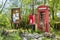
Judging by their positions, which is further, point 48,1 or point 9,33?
point 48,1

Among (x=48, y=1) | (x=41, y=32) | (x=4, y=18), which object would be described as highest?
(x=48, y=1)

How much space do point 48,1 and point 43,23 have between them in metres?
0.39

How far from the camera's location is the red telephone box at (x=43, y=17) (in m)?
2.57

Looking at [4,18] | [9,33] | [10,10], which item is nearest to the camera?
[9,33]

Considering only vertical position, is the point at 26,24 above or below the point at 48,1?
below

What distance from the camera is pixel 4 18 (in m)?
2.71

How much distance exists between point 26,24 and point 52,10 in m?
0.45

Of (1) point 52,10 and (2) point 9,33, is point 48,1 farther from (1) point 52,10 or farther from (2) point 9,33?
(2) point 9,33

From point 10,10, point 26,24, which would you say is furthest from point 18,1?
point 26,24

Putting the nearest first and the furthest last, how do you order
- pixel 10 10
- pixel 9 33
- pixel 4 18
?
1. pixel 9 33
2. pixel 4 18
3. pixel 10 10

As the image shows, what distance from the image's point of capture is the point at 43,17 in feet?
8.63

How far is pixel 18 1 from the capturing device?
2.85 m

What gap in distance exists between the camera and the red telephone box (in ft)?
8.44

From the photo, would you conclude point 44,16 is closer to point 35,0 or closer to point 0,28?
point 35,0
